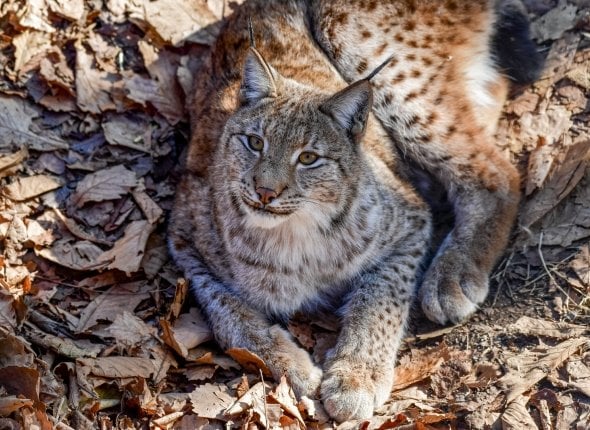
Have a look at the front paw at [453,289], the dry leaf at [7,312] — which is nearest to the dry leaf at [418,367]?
the front paw at [453,289]

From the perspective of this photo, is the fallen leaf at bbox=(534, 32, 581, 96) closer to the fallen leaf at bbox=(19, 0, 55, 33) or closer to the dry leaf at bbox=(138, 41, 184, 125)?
the dry leaf at bbox=(138, 41, 184, 125)

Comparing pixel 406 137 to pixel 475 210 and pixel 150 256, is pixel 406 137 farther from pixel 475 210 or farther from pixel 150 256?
pixel 150 256

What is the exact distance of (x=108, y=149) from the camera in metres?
5.81

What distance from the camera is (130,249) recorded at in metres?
5.21

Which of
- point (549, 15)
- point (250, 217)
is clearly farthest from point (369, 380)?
point (549, 15)

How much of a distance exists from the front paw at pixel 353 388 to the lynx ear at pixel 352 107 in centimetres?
126

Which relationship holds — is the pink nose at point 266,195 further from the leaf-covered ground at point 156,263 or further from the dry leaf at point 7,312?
the dry leaf at point 7,312

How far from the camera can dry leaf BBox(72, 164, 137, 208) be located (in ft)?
17.9

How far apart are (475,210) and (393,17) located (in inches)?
54.9

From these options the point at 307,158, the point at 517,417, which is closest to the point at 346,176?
the point at 307,158

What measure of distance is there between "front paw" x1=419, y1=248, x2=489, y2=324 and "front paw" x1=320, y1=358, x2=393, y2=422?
1.88ft

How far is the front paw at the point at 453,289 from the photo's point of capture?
15.8 ft

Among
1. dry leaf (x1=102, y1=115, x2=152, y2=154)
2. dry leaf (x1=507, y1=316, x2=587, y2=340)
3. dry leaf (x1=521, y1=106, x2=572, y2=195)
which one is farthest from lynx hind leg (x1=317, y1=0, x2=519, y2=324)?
dry leaf (x1=102, y1=115, x2=152, y2=154)

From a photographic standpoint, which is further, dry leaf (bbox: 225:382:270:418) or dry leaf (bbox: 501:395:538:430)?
dry leaf (bbox: 225:382:270:418)
